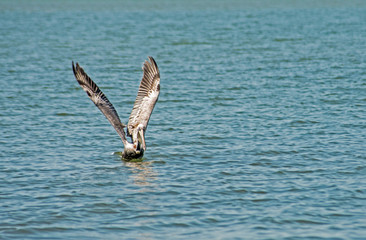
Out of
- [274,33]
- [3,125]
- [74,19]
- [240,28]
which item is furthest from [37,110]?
[74,19]

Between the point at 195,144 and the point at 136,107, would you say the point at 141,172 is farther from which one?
the point at 195,144

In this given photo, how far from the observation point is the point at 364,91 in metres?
23.0

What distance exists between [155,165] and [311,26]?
116 ft

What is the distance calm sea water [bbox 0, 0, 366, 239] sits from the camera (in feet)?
36.8

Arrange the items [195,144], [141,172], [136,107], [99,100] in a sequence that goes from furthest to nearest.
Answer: [195,144], [136,107], [99,100], [141,172]

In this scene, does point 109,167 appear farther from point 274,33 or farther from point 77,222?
point 274,33

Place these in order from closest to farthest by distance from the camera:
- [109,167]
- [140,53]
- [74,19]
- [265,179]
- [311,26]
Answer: [265,179] < [109,167] < [140,53] < [311,26] < [74,19]

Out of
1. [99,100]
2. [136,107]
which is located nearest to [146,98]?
[136,107]

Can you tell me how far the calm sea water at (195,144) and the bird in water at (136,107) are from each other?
1.41 feet

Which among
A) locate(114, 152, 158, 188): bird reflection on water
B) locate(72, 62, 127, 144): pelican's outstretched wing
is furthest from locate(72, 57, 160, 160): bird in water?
locate(114, 152, 158, 188): bird reflection on water

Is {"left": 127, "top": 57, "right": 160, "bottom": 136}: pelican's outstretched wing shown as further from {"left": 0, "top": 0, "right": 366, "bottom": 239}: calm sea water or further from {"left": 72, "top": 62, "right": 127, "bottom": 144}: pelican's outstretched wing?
{"left": 0, "top": 0, "right": 366, "bottom": 239}: calm sea water

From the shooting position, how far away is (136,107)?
15258mm

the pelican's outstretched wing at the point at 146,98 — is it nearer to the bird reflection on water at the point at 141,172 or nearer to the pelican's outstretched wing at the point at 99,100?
the pelican's outstretched wing at the point at 99,100

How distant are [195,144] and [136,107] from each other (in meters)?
2.10
